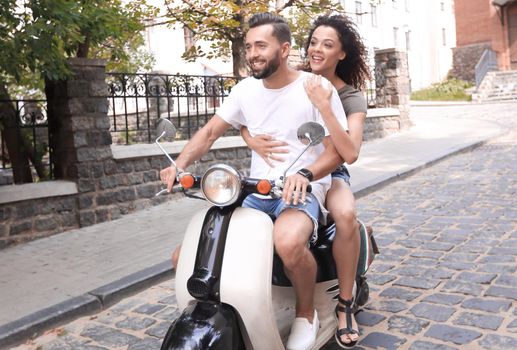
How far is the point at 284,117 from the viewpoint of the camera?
3.06 meters

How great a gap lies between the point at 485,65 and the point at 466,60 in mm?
6455

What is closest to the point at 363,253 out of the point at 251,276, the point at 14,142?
the point at 251,276

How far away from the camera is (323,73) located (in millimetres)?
3596

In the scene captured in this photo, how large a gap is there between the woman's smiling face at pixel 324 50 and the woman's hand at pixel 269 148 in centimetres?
73

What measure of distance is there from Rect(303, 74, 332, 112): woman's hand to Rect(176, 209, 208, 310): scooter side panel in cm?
79

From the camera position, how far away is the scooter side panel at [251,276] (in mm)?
2553

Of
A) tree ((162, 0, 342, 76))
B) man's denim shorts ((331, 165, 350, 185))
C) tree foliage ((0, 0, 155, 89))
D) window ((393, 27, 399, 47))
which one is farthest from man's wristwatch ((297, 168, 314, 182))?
window ((393, 27, 399, 47))

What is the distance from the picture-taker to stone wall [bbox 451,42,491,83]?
37.3 meters

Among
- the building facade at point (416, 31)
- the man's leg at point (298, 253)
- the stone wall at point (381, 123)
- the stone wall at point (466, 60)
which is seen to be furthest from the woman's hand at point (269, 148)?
the stone wall at point (466, 60)

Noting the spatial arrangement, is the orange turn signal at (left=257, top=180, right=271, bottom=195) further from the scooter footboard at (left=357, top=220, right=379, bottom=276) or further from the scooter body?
the scooter footboard at (left=357, top=220, right=379, bottom=276)

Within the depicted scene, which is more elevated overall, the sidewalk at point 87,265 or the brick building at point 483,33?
the brick building at point 483,33

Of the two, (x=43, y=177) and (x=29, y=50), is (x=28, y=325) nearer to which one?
(x=29, y=50)

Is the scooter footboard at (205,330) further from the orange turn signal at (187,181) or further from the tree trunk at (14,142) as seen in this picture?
the tree trunk at (14,142)

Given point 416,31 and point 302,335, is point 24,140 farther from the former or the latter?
point 416,31
